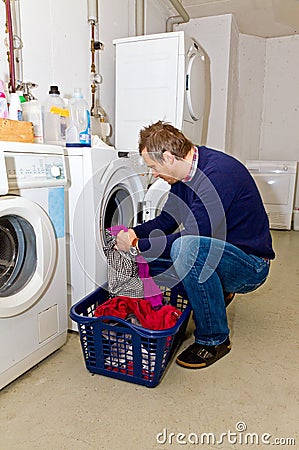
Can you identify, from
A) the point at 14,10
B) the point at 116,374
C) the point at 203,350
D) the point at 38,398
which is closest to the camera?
the point at 38,398

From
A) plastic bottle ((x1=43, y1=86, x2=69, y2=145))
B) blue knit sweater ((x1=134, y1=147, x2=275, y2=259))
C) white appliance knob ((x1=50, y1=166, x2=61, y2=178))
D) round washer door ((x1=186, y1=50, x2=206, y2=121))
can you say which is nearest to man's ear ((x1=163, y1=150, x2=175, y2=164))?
blue knit sweater ((x1=134, y1=147, x2=275, y2=259))

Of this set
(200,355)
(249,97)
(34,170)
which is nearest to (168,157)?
(34,170)

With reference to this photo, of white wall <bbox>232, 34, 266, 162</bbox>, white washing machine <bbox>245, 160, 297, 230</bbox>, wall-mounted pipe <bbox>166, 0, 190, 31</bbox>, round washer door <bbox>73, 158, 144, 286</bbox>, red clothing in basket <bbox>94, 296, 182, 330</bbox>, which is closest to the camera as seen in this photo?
red clothing in basket <bbox>94, 296, 182, 330</bbox>

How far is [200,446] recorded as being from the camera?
1.07 meters

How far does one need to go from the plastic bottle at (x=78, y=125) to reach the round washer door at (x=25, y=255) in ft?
1.50

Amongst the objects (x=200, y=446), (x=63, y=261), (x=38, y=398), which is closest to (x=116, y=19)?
(x=63, y=261)

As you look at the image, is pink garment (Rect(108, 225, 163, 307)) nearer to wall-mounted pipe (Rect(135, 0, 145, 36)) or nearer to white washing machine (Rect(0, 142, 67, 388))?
white washing machine (Rect(0, 142, 67, 388))

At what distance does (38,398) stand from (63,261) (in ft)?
1.71

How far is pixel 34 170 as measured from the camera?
4.28 feet

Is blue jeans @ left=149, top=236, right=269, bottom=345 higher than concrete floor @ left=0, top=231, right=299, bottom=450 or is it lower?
higher

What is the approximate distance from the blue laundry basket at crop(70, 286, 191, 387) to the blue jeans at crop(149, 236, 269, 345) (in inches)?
3.9

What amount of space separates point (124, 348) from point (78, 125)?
1099 mm

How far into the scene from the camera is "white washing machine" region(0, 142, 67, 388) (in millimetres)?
1236

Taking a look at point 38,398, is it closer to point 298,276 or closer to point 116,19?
point 298,276
